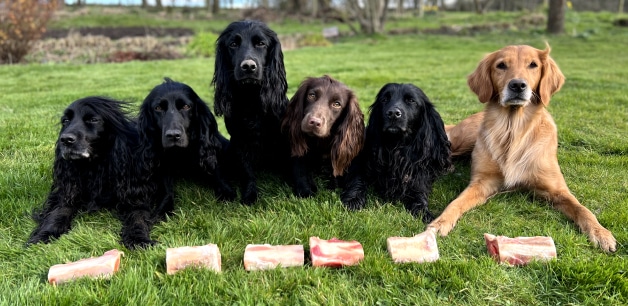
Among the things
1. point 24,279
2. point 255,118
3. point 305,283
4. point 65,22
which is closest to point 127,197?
point 24,279

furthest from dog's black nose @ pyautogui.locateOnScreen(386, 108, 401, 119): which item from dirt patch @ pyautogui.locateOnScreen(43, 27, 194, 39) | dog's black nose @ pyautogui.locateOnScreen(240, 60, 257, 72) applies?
dirt patch @ pyautogui.locateOnScreen(43, 27, 194, 39)

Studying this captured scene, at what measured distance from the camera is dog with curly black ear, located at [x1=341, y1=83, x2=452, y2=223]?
3414 millimetres

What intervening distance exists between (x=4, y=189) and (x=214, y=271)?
232 centimetres

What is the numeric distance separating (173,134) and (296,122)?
98cm

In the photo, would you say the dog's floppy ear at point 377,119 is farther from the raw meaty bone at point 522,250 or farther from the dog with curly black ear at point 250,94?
the raw meaty bone at point 522,250

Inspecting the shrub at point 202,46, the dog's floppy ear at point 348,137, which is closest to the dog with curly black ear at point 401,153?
the dog's floppy ear at point 348,137

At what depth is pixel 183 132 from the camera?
3119 millimetres

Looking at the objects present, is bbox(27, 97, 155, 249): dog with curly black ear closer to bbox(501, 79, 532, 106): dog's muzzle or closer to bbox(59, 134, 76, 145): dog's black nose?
bbox(59, 134, 76, 145): dog's black nose

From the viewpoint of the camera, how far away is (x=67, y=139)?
118 inches

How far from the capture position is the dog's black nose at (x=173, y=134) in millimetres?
3043

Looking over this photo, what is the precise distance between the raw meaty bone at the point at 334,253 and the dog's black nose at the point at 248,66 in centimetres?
134

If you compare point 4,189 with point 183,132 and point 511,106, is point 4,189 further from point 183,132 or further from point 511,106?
point 511,106

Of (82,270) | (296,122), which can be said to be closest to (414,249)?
(296,122)

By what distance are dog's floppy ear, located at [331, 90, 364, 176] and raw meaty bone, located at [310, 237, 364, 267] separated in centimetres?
106
